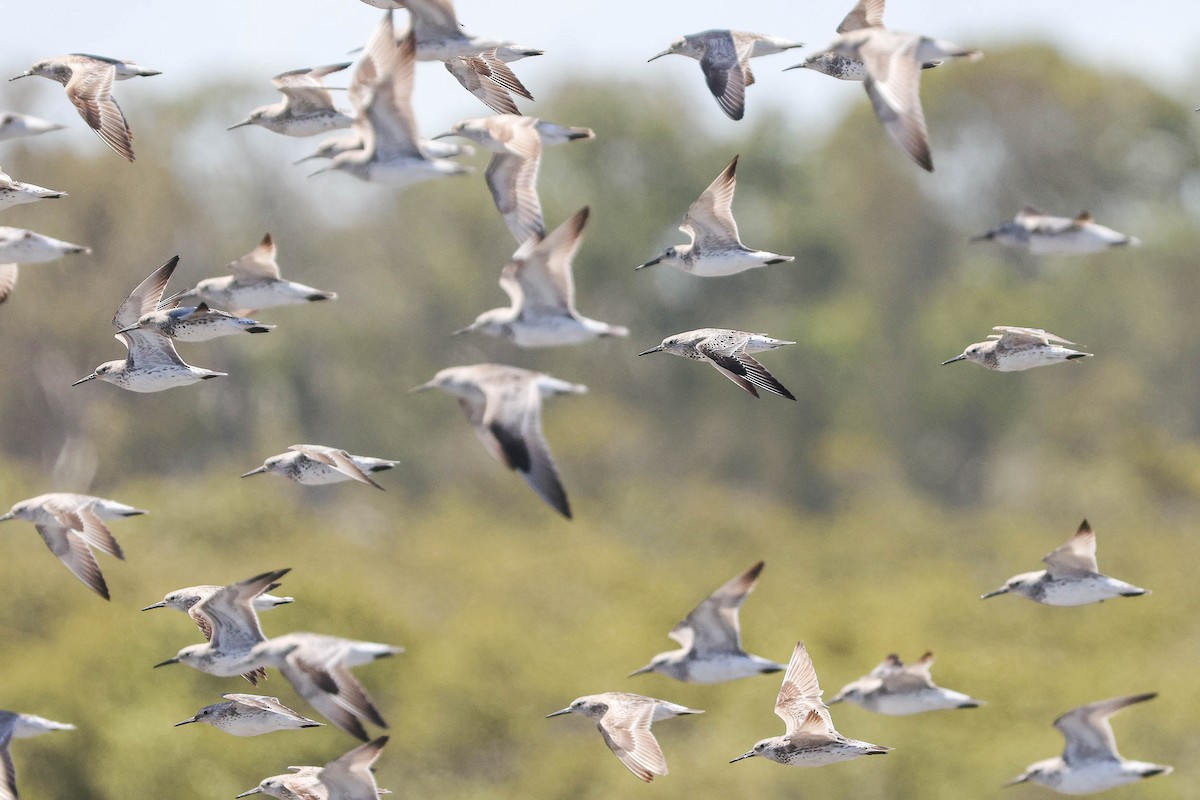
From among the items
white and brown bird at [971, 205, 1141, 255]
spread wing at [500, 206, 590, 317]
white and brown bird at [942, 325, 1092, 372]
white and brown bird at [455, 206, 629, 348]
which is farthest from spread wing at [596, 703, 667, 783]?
white and brown bird at [971, 205, 1141, 255]

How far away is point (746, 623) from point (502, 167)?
29.9m

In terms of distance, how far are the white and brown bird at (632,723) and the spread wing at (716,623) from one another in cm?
59

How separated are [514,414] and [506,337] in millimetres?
949

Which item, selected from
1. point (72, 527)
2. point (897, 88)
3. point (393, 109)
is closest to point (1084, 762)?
point (897, 88)

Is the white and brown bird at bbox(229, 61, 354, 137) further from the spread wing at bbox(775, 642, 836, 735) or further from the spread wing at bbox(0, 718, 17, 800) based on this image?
the spread wing at bbox(775, 642, 836, 735)

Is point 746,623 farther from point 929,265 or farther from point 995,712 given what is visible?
point 929,265

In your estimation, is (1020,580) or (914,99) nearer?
(914,99)

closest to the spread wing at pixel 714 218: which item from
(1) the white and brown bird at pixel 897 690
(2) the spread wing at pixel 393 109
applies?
(2) the spread wing at pixel 393 109

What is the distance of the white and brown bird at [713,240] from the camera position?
48.4 ft

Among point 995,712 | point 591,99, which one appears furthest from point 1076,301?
point 995,712

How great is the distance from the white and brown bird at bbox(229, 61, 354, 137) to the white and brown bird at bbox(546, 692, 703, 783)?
4.66 metres

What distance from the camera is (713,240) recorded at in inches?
595

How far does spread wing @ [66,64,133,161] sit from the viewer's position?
49.6ft

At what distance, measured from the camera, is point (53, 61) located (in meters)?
15.9
